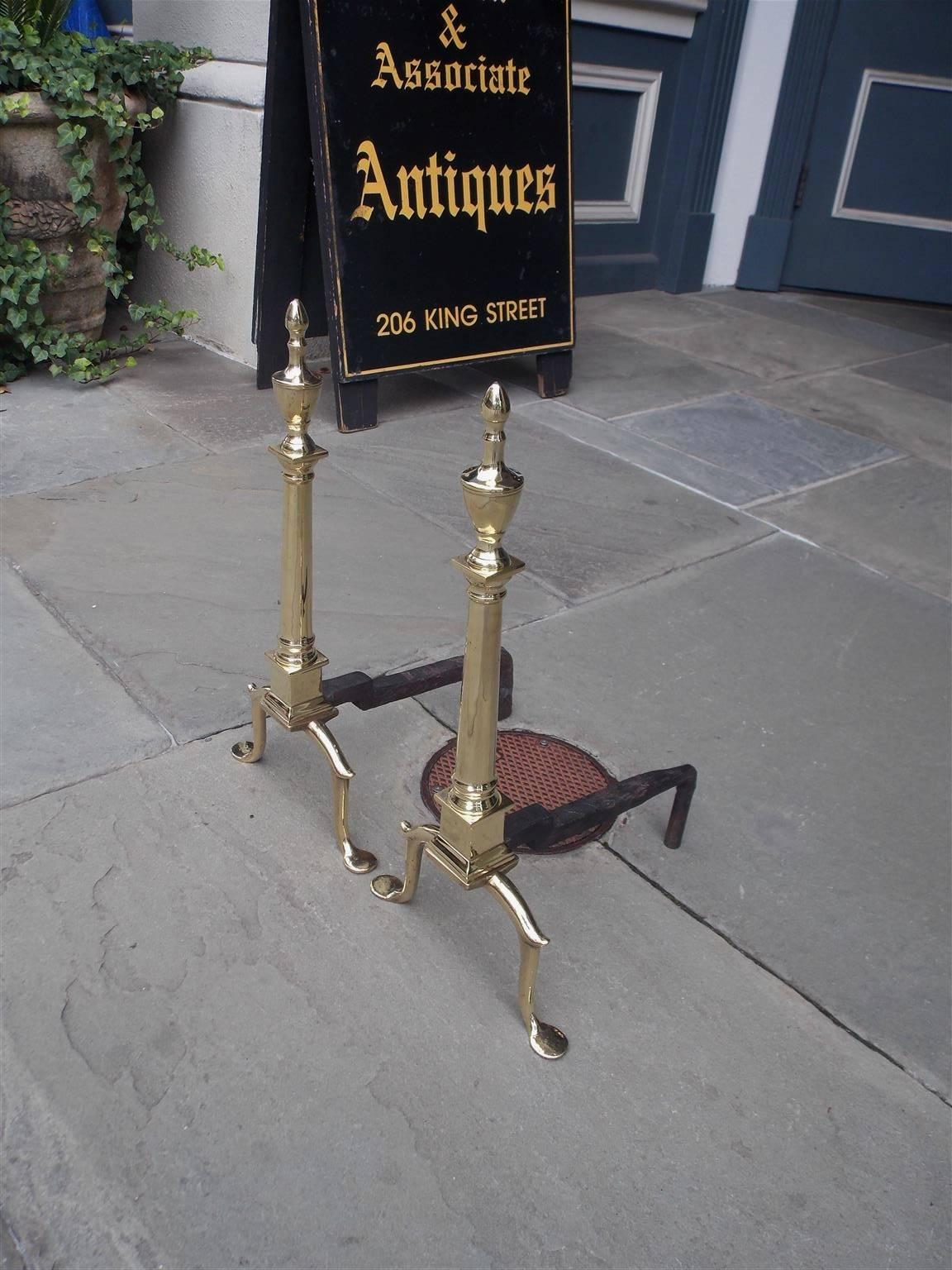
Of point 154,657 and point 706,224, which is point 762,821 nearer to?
point 154,657

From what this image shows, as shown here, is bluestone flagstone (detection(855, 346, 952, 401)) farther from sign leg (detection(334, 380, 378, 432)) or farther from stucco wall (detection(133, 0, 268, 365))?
stucco wall (detection(133, 0, 268, 365))

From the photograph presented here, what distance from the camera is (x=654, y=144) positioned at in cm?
657

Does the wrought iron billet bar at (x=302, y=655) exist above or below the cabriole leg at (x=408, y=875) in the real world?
above

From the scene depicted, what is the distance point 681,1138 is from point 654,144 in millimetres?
6208

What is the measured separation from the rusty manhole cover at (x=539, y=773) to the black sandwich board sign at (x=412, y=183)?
1970 millimetres

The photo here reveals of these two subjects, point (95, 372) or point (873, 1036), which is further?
point (95, 372)

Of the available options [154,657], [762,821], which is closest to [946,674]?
[762,821]

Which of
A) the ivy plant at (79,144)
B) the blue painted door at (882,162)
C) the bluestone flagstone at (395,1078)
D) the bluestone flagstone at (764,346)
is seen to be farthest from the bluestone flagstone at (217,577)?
the blue painted door at (882,162)

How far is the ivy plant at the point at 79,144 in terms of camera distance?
3.85 metres

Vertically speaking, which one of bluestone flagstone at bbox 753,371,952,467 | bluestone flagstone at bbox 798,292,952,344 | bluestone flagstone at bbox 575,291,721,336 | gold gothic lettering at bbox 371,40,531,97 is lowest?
bluestone flagstone at bbox 753,371,952,467

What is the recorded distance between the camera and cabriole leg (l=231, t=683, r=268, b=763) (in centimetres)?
224

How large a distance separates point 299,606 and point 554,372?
2923 mm

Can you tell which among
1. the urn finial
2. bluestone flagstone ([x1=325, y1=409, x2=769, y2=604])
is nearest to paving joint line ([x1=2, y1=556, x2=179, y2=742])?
the urn finial

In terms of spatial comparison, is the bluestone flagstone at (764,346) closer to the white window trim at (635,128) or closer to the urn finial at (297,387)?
the white window trim at (635,128)
